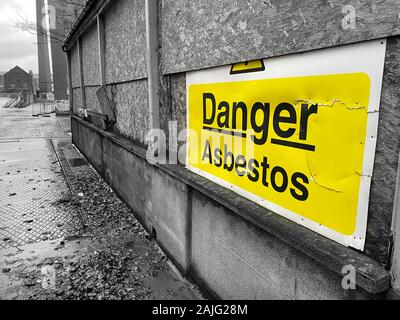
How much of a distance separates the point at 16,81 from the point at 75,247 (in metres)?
92.3

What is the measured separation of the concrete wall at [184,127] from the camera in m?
1.33

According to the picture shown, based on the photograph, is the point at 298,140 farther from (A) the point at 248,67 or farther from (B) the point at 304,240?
(A) the point at 248,67

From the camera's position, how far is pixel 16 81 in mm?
80312

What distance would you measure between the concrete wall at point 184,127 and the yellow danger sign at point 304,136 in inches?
2.7

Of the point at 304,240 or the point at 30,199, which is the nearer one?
the point at 304,240

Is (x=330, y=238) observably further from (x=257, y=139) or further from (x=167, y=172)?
(x=167, y=172)

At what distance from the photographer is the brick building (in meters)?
79.7

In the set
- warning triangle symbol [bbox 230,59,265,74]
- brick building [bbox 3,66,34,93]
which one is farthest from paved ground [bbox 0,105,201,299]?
brick building [bbox 3,66,34,93]

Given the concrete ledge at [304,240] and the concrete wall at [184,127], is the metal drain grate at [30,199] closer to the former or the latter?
the concrete wall at [184,127]

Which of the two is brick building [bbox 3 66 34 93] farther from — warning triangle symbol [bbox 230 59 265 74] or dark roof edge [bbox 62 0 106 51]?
warning triangle symbol [bbox 230 59 265 74]

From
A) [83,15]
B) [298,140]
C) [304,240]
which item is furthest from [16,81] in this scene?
[304,240]

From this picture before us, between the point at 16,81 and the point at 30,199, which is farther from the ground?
the point at 16,81

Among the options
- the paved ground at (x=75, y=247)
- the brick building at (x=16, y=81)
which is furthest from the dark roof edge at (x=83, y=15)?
the brick building at (x=16, y=81)
